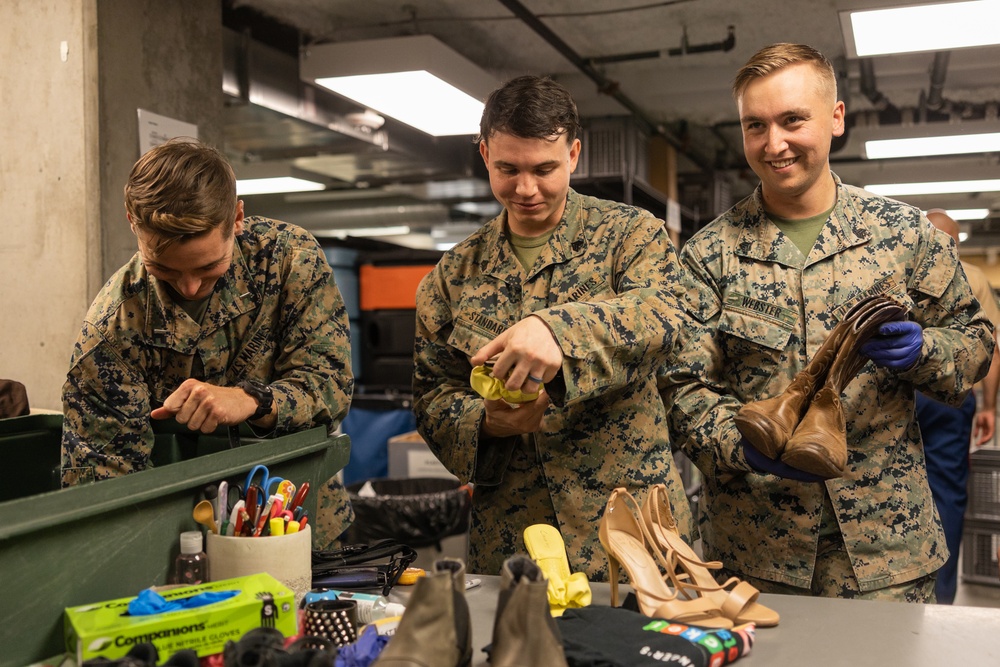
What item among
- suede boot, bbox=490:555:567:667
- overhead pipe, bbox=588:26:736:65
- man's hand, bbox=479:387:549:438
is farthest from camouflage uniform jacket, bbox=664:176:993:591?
overhead pipe, bbox=588:26:736:65

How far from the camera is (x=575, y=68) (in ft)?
21.3

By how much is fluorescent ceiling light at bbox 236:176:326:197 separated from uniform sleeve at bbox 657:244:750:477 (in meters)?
6.52

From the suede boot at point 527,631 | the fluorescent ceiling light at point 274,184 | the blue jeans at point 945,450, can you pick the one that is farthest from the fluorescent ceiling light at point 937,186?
the suede boot at point 527,631

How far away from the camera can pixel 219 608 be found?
1122 millimetres

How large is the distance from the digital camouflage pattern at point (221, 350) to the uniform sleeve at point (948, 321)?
1.25 meters

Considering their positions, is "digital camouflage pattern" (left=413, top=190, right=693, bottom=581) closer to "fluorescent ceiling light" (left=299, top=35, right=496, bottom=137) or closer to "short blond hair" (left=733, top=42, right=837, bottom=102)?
"short blond hair" (left=733, top=42, right=837, bottom=102)

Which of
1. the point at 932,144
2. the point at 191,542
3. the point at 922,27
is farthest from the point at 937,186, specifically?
the point at 191,542

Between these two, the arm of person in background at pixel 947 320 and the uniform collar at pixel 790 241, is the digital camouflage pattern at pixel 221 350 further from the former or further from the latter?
the arm of person in background at pixel 947 320

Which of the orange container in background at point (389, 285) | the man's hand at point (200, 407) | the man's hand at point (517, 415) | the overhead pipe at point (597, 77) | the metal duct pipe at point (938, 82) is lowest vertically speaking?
the man's hand at point (517, 415)

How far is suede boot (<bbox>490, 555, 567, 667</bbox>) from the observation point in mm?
1064

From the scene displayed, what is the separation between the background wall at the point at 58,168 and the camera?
2777mm

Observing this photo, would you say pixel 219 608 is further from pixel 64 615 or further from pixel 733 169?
pixel 733 169

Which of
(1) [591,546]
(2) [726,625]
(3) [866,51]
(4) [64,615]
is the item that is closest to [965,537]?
(3) [866,51]

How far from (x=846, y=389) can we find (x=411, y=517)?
2859mm
